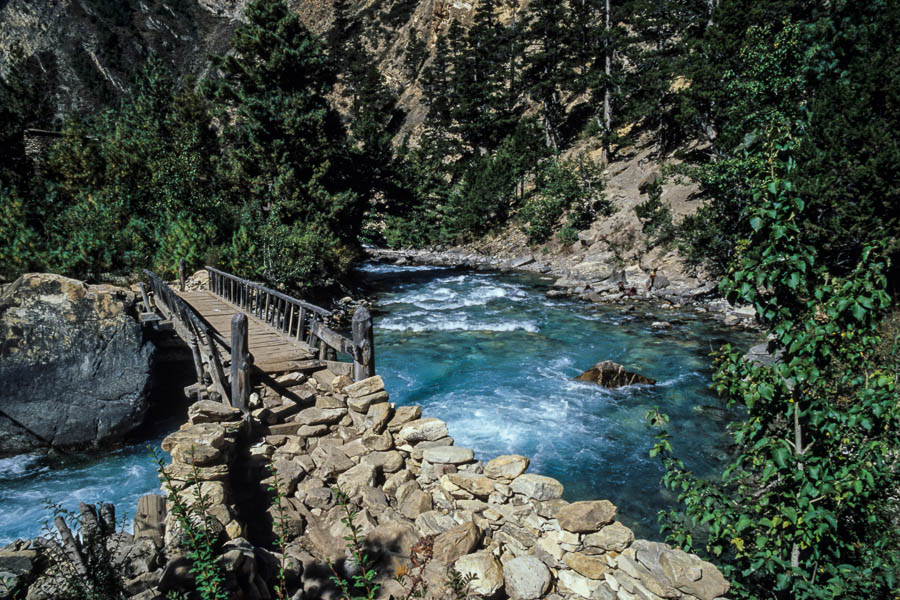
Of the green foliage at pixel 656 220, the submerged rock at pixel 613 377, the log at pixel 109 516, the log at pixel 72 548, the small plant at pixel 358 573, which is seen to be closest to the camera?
the small plant at pixel 358 573

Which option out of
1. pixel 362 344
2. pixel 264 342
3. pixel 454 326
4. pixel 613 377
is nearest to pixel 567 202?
pixel 454 326

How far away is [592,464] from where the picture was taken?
9297mm

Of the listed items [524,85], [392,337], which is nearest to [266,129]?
[392,337]

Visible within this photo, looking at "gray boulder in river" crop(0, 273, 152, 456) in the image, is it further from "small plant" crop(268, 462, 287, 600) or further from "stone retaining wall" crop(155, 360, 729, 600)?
"small plant" crop(268, 462, 287, 600)

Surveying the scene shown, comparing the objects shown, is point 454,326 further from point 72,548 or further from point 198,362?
point 72,548

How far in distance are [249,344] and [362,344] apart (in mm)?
3906

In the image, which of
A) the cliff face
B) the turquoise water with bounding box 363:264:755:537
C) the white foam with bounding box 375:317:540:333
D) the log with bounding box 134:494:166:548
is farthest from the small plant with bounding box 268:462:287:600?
the cliff face

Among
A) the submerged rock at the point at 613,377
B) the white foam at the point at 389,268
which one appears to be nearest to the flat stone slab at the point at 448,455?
the submerged rock at the point at 613,377

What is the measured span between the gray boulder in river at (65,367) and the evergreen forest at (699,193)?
19.9 ft

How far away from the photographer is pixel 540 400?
12297mm

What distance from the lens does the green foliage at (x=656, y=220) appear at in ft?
85.9

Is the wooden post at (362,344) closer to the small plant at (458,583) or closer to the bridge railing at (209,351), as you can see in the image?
the bridge railing at (209,351)

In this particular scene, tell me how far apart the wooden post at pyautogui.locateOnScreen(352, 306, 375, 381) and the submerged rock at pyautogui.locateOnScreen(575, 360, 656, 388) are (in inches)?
296

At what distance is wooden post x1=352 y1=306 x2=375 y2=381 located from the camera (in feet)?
26.7
